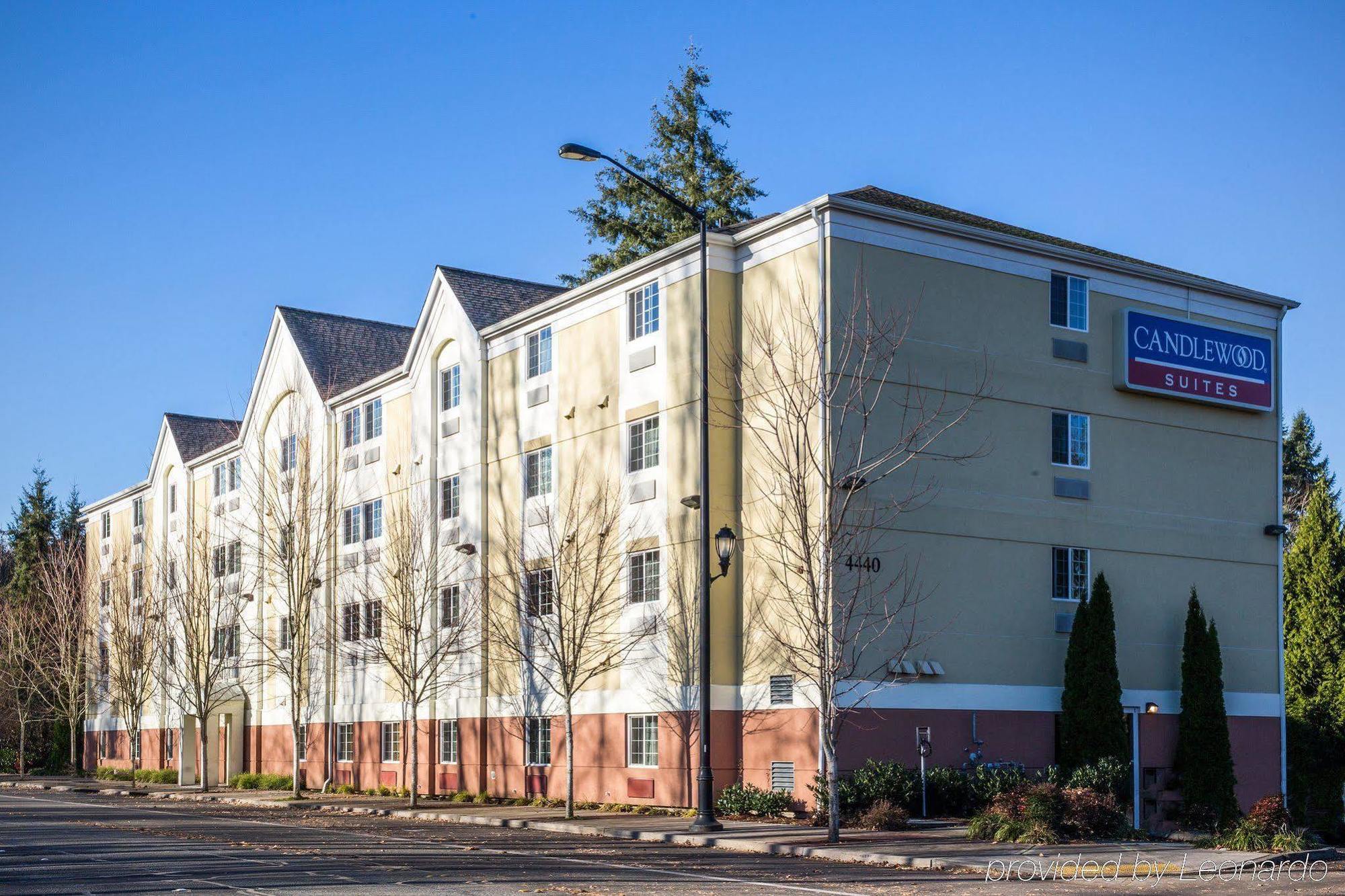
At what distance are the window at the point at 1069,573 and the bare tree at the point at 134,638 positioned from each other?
35.7 m

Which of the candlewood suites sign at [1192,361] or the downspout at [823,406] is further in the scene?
the candlewood suites sign at [1192,361]

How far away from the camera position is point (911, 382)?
1193 inches

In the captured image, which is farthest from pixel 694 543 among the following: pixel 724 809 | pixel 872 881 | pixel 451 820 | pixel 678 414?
pixel 872 881

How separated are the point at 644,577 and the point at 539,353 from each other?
734cm

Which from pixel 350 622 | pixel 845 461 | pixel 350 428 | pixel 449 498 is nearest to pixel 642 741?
pixel 845 461

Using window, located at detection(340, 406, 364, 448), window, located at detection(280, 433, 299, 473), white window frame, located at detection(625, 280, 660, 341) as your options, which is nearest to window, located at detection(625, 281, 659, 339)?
white window frame, located at detection(625, 280, 660, 341)

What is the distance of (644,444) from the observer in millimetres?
33562

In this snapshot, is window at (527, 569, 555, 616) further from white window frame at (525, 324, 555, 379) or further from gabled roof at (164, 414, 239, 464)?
gabled roof at (164, 414, 239, 464)

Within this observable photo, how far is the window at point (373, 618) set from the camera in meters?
43.1

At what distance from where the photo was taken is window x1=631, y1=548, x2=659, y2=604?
33031 mm

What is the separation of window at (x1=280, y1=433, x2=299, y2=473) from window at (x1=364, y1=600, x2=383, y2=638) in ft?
18.0

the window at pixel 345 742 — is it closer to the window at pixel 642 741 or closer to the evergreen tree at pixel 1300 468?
the window at pixel 642 741

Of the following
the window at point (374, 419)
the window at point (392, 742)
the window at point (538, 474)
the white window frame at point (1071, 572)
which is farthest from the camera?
the window at point (374, 419)

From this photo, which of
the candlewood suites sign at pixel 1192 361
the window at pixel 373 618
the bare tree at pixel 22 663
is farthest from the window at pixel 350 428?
the candlewood suites sign at pixel 1192 361
